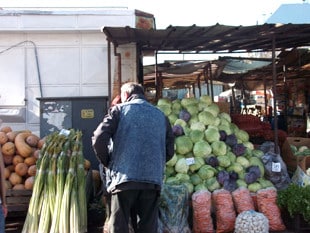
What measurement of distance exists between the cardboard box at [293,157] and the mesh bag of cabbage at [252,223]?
1.68 meters

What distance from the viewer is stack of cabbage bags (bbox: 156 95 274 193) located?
243 inches

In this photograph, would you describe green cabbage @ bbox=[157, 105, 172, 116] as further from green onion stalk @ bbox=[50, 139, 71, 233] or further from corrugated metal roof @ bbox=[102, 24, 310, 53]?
green onion stalk @ bbox=[50, 139, 71, 233]

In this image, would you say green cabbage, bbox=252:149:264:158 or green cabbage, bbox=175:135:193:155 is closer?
green cabbage, bbox=175:135:193:155

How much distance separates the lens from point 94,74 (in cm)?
786

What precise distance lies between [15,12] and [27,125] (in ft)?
6.64

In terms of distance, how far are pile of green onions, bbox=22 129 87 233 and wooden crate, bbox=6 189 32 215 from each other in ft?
1.62

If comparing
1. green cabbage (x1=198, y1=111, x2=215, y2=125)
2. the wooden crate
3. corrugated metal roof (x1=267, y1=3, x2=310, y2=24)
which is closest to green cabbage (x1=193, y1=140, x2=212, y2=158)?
green cabbage (x1=198, y1=111, x2=215, y2=125)

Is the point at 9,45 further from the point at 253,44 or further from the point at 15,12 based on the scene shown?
the point at 253,44

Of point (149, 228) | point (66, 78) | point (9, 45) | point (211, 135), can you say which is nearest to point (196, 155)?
point (211, 135)

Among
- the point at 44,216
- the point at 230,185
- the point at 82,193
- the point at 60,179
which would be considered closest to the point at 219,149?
the point at 230,185

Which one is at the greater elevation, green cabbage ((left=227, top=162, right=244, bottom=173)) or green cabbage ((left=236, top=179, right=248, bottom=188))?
green cabbage ((left=227, top=162, right=244, bottom=173))

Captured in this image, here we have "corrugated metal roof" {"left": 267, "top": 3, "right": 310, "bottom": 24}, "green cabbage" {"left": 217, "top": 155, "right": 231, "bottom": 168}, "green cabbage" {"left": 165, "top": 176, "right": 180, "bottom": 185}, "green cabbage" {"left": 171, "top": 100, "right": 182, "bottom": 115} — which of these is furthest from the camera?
"corrugated metal roof" {"left": 267, "top": 3, "right": 310, "bottom": 24}

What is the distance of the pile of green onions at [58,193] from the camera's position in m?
5.33

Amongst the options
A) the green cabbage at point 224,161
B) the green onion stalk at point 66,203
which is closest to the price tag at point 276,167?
the green cabbage at point 224,161
